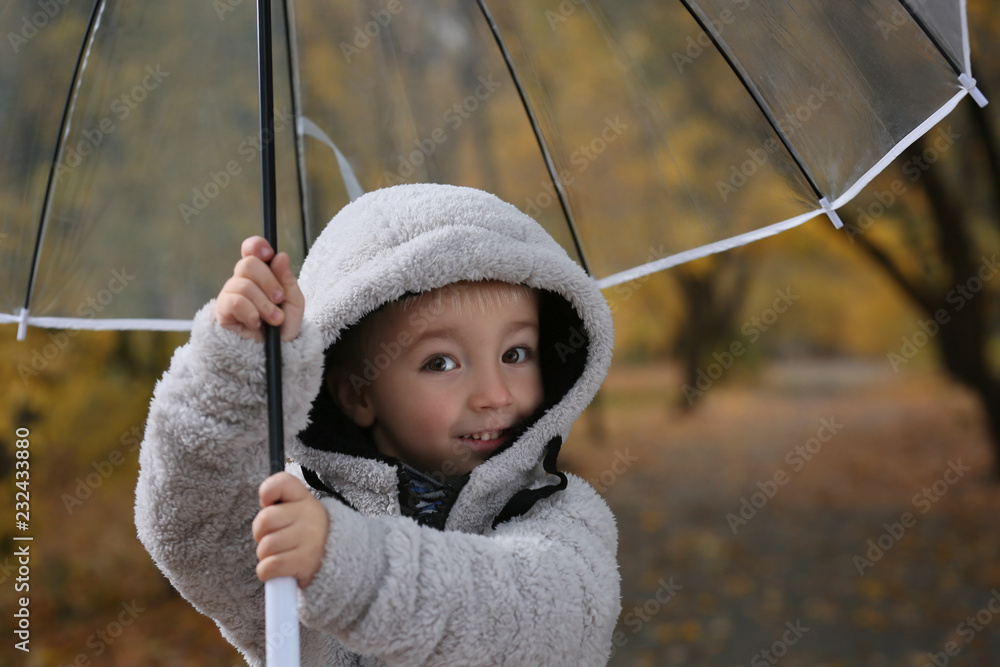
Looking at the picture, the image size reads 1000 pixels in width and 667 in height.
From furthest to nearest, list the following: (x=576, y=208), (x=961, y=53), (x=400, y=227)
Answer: (x=576, y=208)
(x=961, y=53)
(x=400, y=227)

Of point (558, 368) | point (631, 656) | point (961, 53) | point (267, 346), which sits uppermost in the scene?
point (961, 53)

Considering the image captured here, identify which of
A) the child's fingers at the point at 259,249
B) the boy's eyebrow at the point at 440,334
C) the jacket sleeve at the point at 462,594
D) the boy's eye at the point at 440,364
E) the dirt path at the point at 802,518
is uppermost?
the child's fingers at the point at 259,249

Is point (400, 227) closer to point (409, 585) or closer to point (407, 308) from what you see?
point (407, 308)

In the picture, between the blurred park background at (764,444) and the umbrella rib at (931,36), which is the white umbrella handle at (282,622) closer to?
the blurred park background at (764,444)

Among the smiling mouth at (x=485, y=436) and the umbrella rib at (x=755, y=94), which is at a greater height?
the umbrella rib at (x=755, y=94)

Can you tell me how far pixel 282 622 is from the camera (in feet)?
3.70

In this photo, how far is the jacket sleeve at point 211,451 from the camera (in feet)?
4.12

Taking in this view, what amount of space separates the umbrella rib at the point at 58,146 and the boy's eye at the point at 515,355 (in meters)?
1.11

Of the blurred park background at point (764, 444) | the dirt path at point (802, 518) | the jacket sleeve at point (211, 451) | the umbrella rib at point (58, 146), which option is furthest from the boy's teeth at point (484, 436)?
the dirt path at point (802, 518)

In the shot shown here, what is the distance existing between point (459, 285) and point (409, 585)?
543 mm

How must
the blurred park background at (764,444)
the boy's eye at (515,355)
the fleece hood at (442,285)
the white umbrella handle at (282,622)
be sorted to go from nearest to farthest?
→ 1. the white umbrella handle at (282,622)
2. the fleece hood at (442,285)
3. the boy's eye at (515,355)
4. the blurred park background at (764,444)

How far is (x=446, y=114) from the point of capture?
2.18 metres

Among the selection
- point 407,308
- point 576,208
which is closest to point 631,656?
point 576,208

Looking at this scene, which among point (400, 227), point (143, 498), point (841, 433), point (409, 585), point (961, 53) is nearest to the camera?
point (409, 585)
